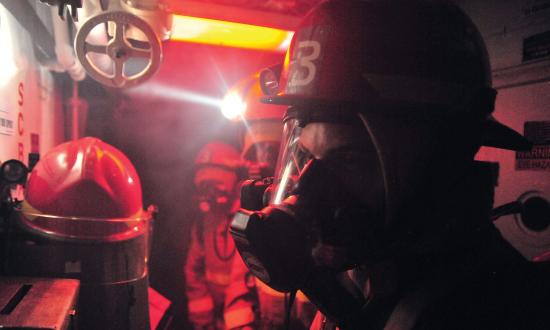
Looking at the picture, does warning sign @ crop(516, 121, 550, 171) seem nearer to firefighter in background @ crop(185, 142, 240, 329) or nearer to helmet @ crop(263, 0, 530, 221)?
helmet @ crop(263, 0, 530, 221)

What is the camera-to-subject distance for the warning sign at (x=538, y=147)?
2.18 metres

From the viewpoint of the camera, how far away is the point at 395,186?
1.31 m

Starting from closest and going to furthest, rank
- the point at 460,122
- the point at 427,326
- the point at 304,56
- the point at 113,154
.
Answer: the point at 427,326 < the point at 460,122 < the point at 304,56 < the point at 113,154

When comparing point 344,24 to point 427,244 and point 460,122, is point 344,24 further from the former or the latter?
point 427,244

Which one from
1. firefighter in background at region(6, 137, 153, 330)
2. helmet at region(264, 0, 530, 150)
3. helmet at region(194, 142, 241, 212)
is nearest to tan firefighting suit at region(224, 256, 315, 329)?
helmet at region(194, 142, 241, 212)

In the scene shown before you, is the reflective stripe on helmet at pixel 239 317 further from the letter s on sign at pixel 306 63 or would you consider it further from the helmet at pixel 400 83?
the letter s on sign at pixel 306 63

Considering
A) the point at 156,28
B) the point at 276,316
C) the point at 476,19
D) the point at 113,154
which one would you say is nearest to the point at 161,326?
the point at 276,316

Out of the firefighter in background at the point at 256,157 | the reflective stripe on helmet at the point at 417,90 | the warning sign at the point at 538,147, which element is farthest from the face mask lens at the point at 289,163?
the firefighter in background at the point at 256,157

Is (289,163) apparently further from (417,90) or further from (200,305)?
(200,305)

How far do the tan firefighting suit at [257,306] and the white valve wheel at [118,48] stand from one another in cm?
195

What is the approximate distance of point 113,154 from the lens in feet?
8.32

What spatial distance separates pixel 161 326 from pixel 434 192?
95.0 inches

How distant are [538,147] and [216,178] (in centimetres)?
378

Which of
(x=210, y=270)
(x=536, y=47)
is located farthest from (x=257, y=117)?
(x=536, y=47)
